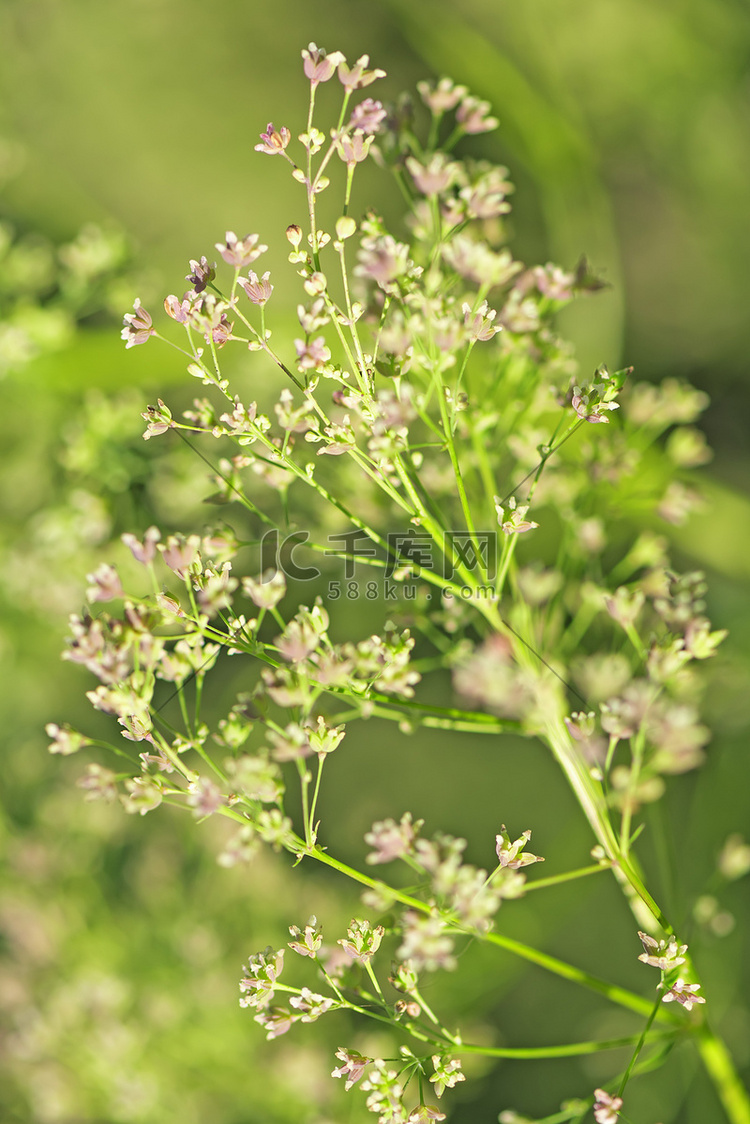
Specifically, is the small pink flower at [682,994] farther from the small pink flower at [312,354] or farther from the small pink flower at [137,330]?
the small pink flower at [137,330]

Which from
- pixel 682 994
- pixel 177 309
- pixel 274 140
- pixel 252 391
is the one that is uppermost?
pixel 274 140

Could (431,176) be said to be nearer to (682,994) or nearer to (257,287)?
(257,287)

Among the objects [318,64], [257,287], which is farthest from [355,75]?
[257,287]

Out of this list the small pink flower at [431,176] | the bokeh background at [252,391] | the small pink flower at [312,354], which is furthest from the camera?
the bokeh background at [252,391]

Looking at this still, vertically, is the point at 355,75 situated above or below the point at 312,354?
above

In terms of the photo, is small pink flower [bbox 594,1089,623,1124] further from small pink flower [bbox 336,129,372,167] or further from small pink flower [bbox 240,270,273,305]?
small pink flower [bbox 336,129,372,167]

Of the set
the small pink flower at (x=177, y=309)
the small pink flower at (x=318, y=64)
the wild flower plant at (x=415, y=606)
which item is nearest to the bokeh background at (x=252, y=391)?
the wild flower plant at (x=415, y=606)

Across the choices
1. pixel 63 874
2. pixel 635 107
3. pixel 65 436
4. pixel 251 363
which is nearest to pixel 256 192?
pixel 635 107

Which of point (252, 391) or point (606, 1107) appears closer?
Answer: point (606, 1107)

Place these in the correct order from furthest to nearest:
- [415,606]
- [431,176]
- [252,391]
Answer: [252,391]
[415,606]
[431,176]
